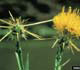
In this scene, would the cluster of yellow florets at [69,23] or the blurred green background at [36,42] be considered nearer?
the cluster of yellow florets at [69,23]

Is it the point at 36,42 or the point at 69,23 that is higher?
the point at 36,42

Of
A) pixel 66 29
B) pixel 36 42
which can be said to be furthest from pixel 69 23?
pixel 36 42

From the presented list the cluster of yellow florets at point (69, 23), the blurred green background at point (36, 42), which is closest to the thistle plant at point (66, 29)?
the cluster of yellow florets at point (69, 23)

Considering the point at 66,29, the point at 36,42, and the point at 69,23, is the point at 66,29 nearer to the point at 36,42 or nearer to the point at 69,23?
the point at 69,23

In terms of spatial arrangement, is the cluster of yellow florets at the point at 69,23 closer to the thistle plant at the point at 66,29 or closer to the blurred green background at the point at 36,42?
the thistle plant at the point at 66,29

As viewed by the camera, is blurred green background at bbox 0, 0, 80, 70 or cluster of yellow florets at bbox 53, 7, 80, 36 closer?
cluster of yellow florets at bbox 53, 7, 80, 36

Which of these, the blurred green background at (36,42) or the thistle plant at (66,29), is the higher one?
the blurred green background at (36,42)

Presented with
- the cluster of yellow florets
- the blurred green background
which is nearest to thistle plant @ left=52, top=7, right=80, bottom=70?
the cluster of yellow florets

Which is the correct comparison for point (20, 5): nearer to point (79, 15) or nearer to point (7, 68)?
point (7, 68)

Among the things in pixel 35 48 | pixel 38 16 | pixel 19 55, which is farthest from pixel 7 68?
pixel 19 55

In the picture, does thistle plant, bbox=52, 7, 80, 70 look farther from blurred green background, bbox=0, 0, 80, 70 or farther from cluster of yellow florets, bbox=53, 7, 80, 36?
blurred green background, bbox=0, 0, 80, 70
